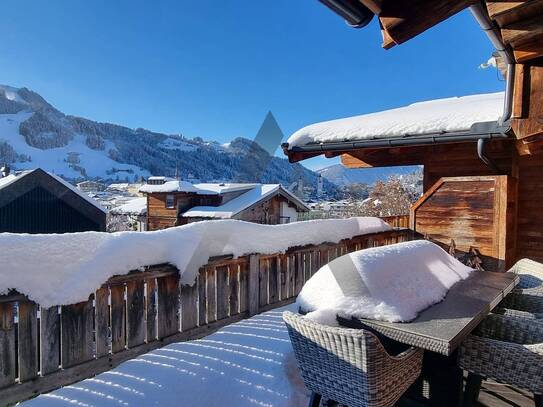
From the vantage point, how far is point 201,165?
71.1m

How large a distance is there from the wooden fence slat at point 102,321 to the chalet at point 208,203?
1671 centimetres

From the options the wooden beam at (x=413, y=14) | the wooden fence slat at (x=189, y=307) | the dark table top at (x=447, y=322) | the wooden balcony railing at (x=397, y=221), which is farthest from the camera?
the wooden balcony railing at (x=397, y=221)

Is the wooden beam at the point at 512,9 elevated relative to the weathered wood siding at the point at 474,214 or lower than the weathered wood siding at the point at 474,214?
elevated

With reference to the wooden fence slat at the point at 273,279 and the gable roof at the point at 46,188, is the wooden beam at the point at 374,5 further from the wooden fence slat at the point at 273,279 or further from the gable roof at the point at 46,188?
the gable roof at the point at 46,188

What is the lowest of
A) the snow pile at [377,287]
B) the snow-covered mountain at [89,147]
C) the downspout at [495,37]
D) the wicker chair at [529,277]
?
the wicker chair at [529,277]

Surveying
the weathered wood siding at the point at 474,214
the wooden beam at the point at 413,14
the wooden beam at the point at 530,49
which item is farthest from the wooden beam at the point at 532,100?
the weathered wood siding at the point at 474,214

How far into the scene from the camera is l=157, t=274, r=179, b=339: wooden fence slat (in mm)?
2484

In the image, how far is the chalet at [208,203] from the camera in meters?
19.9

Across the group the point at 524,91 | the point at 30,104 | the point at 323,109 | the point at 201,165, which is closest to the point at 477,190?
the point at 524,91

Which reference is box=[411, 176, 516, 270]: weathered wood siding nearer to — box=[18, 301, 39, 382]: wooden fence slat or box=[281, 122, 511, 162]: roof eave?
box=[281, 122, 511, 162]: roof eave

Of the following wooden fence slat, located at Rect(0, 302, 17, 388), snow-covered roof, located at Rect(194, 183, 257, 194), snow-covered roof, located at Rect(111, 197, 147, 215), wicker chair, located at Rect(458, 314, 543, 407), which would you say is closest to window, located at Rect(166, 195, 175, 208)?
snow-covered roof, located at Rect(194, 183, 257, 194)

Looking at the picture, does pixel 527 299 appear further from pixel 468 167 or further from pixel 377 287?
pixel 468 167

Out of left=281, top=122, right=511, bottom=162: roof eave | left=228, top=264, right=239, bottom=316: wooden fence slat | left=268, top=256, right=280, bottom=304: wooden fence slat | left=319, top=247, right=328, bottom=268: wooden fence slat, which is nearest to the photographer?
left=228, top=264, right=239, bottom=316: wooden fence slat

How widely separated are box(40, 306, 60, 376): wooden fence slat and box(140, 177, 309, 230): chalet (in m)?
16.9
